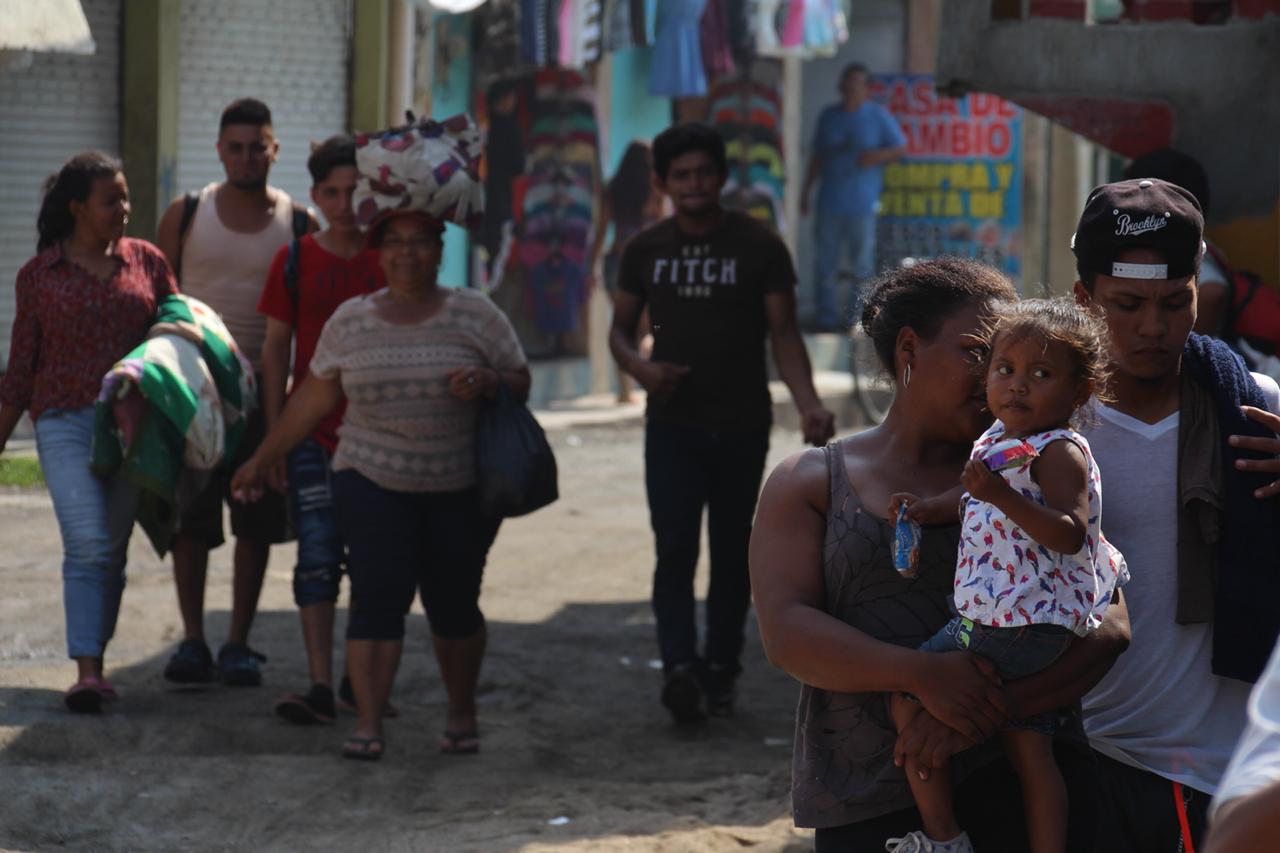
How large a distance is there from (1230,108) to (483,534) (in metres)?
2.89

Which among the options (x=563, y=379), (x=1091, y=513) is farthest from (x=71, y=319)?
(x=563, y=379)

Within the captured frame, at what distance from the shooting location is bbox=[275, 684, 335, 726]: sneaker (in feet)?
21.1

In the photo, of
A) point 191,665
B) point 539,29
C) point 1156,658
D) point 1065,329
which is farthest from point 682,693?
point 539,29

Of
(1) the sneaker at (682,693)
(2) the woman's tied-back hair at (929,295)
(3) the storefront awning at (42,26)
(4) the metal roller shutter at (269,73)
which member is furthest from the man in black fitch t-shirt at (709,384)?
(4) the metal roller shutter at (269,73)

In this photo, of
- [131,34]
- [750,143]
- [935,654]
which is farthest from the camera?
[750,143]

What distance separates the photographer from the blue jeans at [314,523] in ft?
21.4

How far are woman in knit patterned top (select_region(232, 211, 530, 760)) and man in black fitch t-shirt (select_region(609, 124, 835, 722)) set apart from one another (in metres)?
0.86

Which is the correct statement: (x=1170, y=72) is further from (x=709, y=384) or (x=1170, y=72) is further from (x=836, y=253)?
(x=836, y=253)

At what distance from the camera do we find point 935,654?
286cm

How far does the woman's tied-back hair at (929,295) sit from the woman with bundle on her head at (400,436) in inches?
119

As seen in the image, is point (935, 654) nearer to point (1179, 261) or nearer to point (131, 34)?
point (1179, 261)

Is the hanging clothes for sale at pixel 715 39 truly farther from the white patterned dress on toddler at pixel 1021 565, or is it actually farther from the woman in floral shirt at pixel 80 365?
the white patterned dress on toddler at pixel 1021 565

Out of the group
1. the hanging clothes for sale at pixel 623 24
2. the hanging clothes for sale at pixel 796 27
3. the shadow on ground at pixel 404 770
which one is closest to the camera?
the shadow on ground at pixel 404 770

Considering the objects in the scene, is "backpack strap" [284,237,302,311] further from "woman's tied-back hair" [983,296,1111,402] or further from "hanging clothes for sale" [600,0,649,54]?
"hanging clothes for sale" [600,0,649,54]
